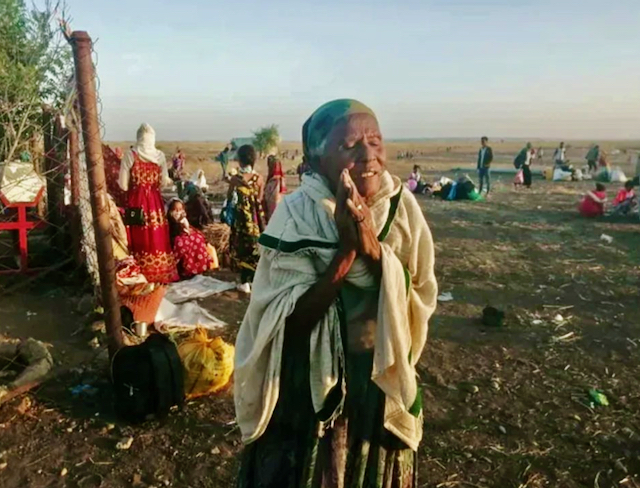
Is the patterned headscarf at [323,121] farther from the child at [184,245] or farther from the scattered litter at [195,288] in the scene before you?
the child at [184,245]

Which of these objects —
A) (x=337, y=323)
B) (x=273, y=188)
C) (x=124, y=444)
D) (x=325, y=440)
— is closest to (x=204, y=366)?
(x=124, y=444)

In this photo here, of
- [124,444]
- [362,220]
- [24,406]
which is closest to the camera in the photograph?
[362,220]

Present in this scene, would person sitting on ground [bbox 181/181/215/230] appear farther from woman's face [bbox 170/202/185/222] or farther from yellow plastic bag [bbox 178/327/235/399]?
yellow plastic bag [bbox 178/327/235/399]

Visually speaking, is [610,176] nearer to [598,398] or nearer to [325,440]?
[598,398]

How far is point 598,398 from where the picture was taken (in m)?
4.37

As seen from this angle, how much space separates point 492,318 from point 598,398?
1.73m

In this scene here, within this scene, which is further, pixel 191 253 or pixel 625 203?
pixel 625 203

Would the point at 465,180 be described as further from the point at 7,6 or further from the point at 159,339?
the point at 159,339

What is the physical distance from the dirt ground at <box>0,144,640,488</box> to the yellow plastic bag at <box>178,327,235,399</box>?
126mm

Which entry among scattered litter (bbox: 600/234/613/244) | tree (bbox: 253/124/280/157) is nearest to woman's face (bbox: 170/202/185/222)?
scattered litter (bbox: 600/234/613/244)

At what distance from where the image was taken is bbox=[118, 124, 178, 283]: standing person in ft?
22.9

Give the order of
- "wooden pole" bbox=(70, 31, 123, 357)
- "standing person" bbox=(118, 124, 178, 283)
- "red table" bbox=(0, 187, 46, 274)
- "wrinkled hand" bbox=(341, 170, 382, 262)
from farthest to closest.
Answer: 1. "red table" bbox=(0, 187, 46, 274)
2. "standing person" bbox=(118, 124, 178, 283)
3. "wooden pole" bbox=(70, 31, 123, 357)
4. "wrinkled hand" bbox=(341, 170, 382, 262)

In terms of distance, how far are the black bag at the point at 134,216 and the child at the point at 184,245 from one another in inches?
27.3

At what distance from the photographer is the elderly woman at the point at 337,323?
1817 millimetres
